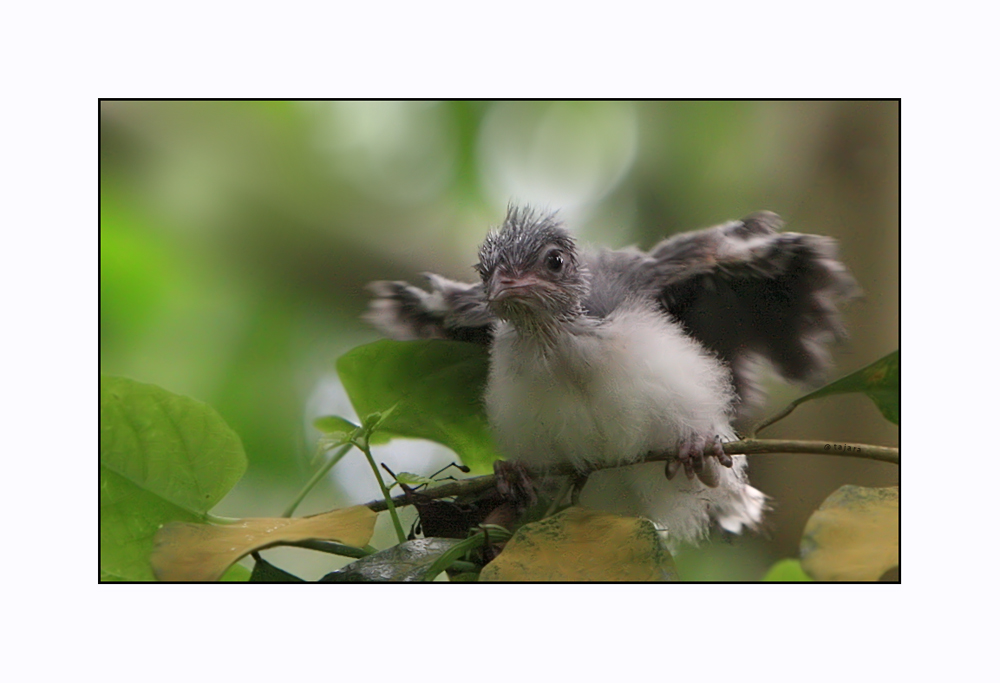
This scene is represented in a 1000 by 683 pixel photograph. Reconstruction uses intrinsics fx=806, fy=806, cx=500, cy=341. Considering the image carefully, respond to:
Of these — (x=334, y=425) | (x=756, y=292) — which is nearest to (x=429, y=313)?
(x=334, y=425)

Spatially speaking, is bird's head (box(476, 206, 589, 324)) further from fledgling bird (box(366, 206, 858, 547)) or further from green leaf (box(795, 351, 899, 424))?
green leaf (box(795, 351, 899, 424))

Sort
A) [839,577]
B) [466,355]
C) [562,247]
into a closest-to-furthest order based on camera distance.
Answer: [839,577]
[562,247]
[466,355]

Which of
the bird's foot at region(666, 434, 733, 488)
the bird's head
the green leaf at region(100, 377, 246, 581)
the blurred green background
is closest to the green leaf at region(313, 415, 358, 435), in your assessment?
the blurred green background

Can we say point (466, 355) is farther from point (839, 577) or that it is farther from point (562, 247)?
point (839, 577)

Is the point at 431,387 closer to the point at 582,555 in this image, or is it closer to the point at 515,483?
the point at 515,483

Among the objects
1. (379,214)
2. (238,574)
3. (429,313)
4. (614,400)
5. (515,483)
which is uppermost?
(379,214)

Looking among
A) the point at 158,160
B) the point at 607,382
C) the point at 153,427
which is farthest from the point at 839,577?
the point at 158,160
